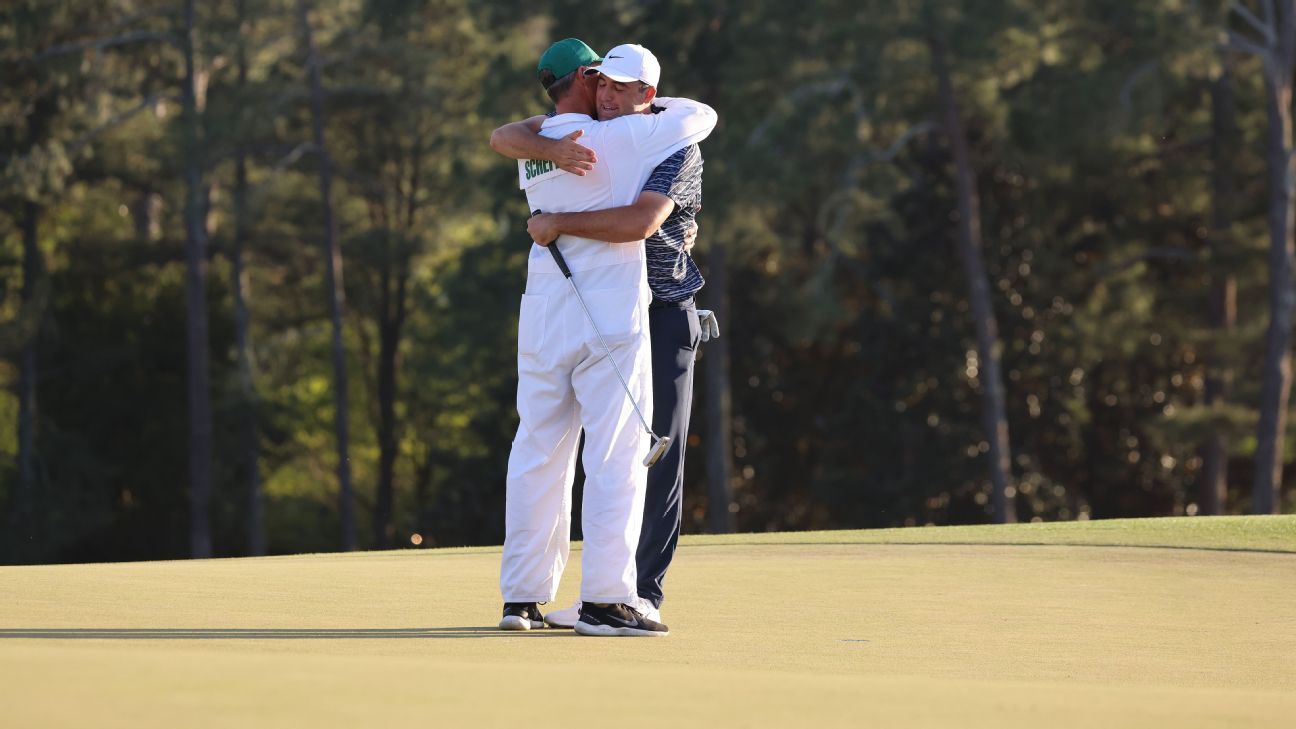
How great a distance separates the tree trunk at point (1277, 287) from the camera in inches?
1318

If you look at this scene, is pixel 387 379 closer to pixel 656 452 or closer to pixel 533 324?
pixel 533 324

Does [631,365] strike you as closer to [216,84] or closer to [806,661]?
[806,661]

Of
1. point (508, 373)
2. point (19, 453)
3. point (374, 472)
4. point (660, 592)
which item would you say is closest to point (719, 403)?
point (508, 373)

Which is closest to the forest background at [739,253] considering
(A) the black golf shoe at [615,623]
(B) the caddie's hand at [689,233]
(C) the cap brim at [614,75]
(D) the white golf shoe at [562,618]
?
(B) the caddie's hand at [689,233]

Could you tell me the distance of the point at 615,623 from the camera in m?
6.25

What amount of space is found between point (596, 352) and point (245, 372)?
132 ft

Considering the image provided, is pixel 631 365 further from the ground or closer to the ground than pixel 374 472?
further from the ground

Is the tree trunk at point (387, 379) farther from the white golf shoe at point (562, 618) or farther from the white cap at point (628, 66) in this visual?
the white cap at point (628, 66)

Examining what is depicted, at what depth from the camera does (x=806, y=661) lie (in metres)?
5.50

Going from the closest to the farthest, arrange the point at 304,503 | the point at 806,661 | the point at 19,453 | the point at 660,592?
the point at 806,661, the point at 660,592, the point at 19,453, the point at 304,503

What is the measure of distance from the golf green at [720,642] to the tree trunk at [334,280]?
32.4 metres

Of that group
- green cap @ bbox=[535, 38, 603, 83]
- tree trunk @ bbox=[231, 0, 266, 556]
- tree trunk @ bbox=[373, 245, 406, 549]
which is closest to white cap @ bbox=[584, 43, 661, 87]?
green cap @ bbox=[535, 38, 603, 83]

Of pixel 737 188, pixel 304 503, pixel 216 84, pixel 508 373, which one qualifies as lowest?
pixel 304 503

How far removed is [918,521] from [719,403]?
4252 millimetres
